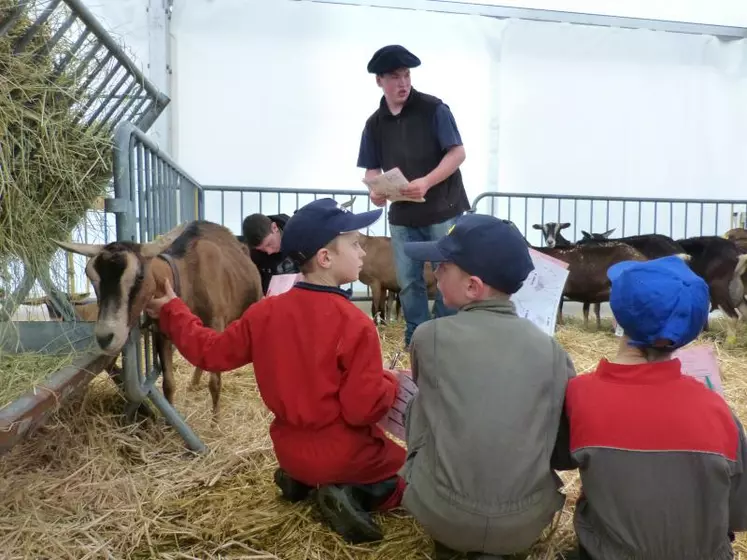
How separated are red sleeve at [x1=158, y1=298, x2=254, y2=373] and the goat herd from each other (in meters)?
4.79

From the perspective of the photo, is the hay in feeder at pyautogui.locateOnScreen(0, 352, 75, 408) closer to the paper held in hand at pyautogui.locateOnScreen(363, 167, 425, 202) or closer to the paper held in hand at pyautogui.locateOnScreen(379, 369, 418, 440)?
the paper held in hand at pyautogui.locateOnScreen(379, 369, 418, 440)

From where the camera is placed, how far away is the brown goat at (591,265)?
759 centimetres

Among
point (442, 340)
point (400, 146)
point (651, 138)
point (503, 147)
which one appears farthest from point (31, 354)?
point (651, 138)

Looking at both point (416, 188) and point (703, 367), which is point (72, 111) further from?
point (703, 367)

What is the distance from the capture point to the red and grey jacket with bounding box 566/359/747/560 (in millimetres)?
1698

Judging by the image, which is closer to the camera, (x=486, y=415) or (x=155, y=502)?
(x=486, y=415)

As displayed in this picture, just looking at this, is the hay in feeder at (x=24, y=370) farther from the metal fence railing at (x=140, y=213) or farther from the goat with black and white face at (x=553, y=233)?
the goat with black and white face at (x=553, y=233)

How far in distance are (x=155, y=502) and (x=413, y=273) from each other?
2.59m

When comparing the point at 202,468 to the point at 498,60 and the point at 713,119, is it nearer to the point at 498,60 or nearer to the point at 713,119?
the point at 498,60

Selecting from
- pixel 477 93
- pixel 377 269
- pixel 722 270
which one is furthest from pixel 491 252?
pixel 477 93

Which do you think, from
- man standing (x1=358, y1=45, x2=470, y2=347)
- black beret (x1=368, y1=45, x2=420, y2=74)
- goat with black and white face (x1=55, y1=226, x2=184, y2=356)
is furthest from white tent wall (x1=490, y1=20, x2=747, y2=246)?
goat with black and white face (x1=55, y1=226, x2=184, y2=356)

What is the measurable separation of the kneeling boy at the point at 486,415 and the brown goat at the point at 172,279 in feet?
4.25

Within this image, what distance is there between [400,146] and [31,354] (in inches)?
108

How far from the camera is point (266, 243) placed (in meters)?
5.46
